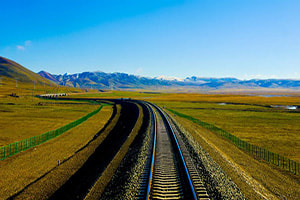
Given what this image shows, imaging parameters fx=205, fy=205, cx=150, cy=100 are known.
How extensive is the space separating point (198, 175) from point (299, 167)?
13.2 meters

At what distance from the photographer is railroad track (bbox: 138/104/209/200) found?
502 inches

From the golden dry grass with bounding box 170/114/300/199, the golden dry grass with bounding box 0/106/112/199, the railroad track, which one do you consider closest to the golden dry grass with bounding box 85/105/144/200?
the railroad track

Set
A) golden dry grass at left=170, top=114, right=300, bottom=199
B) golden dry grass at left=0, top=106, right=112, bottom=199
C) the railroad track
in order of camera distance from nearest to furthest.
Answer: the railroad track → golden dry grass at left=170, top=114, right=300, bottom=199 → golden dry grass at left=0, top=106, right=112, bottom=199

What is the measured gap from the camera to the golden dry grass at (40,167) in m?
14.8

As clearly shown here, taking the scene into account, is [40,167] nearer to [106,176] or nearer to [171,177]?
[106,176]

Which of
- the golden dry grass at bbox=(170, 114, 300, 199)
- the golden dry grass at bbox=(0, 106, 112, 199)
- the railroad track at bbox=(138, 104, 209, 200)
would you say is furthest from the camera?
the golden dry grass at bbox=(0, 106, 112, 199)

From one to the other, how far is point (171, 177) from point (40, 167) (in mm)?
12767

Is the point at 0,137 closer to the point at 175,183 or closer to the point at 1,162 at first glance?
the point at 1,162

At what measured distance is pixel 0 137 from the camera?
3325 centimetres

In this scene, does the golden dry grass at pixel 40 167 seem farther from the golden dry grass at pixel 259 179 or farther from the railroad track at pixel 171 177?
the golden dry grass at pixel 259 179

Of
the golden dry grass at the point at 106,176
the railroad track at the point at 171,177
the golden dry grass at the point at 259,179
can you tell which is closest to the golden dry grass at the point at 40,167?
the golden dry grass at the point at 106,176

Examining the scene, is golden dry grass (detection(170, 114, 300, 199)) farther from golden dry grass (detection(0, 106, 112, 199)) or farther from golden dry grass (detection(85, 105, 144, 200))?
golden dry grass (detection(0, 106, 112, 199))

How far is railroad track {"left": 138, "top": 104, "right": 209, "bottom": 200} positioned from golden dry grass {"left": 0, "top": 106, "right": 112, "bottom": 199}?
22.3 feet

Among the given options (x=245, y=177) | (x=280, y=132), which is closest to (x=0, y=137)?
(x=245, y=177)
